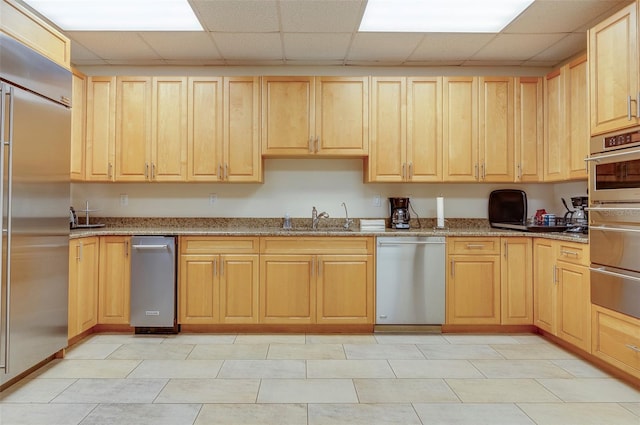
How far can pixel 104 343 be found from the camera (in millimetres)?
3246

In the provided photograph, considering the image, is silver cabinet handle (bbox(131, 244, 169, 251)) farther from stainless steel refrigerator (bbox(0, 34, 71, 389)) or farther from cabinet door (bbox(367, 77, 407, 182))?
cabinet door (bbox(367, 77, 407, 182))

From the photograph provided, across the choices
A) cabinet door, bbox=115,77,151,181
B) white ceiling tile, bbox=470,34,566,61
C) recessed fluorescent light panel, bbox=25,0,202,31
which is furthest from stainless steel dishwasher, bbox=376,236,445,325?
recessed fluorescent light panel, bbox=25,0,202,31

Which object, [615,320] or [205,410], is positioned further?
[615,320]

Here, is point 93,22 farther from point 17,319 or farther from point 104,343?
point 104,343

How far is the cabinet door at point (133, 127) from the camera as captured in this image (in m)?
3.76

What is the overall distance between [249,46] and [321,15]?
87cm

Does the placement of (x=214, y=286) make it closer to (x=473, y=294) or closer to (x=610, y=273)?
(x=473, y=294)

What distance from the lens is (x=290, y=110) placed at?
12.4 feet

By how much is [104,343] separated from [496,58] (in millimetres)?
4401

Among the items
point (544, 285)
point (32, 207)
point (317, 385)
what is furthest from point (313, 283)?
point (32, 207)

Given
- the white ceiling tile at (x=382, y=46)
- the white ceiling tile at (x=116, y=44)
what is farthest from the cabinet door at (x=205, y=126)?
the white ceiling tile at (x=382, y=46)

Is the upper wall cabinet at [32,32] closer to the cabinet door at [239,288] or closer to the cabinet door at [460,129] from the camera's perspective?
the cabinet door at [239,288]

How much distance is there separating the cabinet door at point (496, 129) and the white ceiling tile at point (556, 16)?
1.78 ft

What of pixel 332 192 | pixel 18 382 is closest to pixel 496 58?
pixel 332 192
